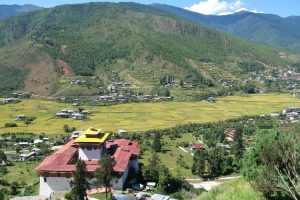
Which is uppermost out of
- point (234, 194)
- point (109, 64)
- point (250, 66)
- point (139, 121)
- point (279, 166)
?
point (279, 166)

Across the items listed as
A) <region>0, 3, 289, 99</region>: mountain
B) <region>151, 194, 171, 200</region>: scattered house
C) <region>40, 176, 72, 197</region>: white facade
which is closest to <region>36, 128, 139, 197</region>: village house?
<region>40, 176, 72, 197</region>: white facade

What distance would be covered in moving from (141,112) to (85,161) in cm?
Result: 5741

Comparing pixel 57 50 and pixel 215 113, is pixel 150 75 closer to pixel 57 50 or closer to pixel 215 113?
pixel 57 50

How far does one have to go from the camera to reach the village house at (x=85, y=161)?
4062cm

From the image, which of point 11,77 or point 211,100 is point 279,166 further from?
point 11,77

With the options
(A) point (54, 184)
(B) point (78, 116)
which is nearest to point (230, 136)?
(B) point (78, 116)

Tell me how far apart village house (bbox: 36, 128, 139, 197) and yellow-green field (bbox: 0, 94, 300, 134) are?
33.0m

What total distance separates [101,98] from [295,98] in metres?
56.0

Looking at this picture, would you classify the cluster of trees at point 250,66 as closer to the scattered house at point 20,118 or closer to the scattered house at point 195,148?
the scattered house at point 20,118

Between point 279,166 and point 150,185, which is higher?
point 279,166

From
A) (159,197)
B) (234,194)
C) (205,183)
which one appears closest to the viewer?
(234,194)

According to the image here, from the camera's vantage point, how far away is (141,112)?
101 m

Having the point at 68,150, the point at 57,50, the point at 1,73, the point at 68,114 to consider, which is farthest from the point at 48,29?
the point at 68,150

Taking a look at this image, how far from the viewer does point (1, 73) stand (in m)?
150
